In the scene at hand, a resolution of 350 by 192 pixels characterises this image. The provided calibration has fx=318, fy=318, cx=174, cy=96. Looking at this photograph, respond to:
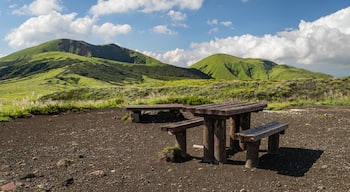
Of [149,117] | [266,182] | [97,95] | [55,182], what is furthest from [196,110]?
[97,95]

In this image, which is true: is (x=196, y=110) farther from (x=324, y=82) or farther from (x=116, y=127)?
(x=324, y=82)

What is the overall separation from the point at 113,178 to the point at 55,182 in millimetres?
968

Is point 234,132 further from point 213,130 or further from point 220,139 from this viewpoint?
point 220,139

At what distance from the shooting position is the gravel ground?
17.2ft

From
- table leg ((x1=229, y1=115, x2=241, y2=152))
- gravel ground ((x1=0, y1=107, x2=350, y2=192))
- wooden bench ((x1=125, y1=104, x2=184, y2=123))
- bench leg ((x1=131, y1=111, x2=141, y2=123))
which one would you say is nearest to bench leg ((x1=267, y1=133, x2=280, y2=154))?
gravel ground ((x1=0, y1=107, x2=350, y2=192))

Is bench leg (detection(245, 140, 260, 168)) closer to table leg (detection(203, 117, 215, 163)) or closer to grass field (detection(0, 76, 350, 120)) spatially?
table leg (detection(203, 117, 215, 163))

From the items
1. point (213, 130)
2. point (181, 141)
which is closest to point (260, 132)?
point (213, 130)

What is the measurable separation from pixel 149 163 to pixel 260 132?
232 cm

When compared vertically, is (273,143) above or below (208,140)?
below

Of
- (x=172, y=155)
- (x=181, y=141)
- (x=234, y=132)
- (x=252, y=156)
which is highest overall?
(x=234, y=132)

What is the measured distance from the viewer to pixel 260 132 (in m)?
6.10

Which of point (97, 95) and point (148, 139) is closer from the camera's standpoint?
point (148, 139)

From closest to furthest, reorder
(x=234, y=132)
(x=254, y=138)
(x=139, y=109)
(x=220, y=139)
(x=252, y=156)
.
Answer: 1. (x=254, y=138)
2. (x=252, y=156)
3. (x=220, y=139)
4. (x=234, y=132)
5. (x=139, y=109)

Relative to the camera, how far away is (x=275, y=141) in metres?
7.03
